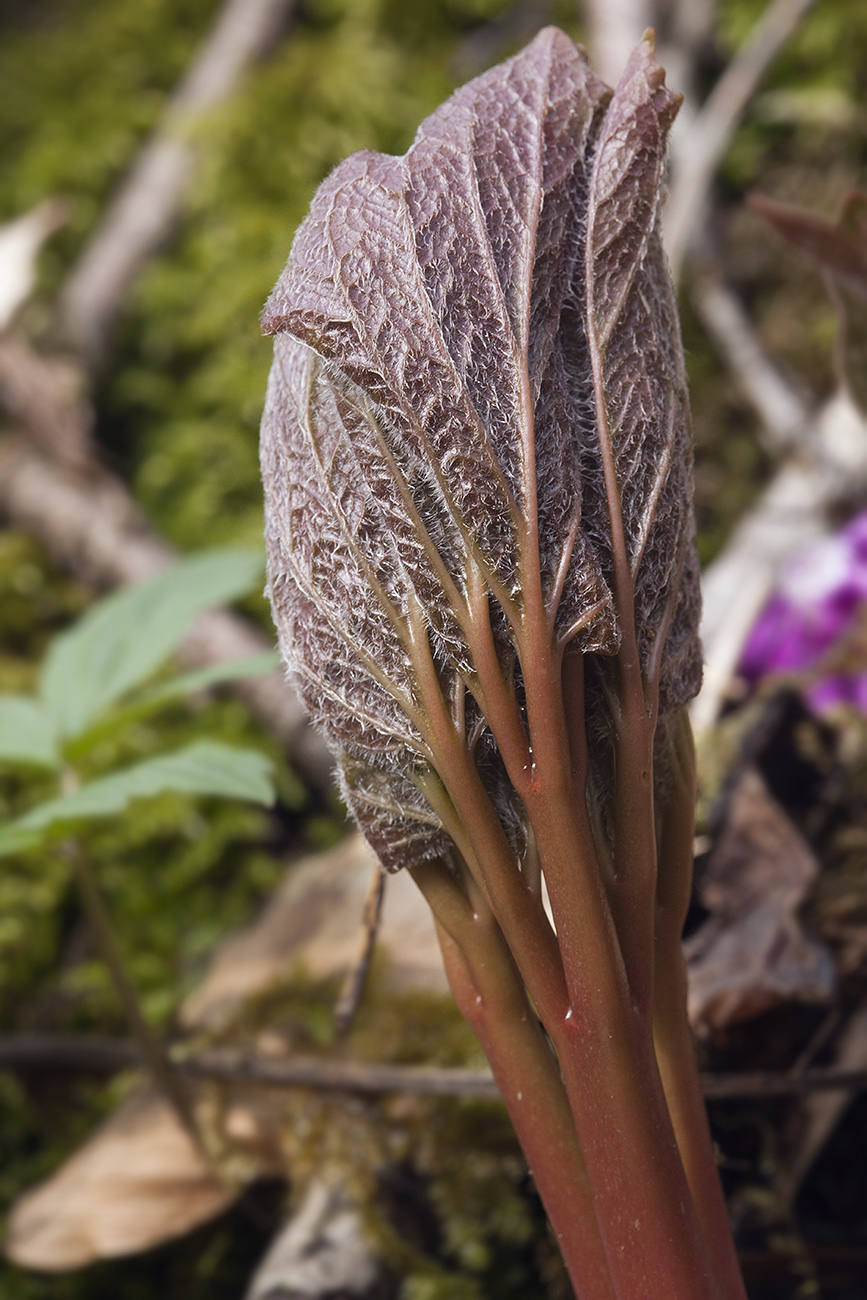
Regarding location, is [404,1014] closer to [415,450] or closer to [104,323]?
[415,450]

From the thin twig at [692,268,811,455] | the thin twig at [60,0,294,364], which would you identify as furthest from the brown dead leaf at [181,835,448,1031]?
the thin twig at [60,0,294,364]

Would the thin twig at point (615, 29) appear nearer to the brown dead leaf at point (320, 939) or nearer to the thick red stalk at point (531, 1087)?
the brown dead leaf at point (320, 939)

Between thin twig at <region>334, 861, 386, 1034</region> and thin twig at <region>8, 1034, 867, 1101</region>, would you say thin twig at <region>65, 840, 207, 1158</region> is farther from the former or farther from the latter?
A: thin twig at <region>334, 861, 386, 1034</region>

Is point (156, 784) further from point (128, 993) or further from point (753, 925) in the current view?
point (753, 925)

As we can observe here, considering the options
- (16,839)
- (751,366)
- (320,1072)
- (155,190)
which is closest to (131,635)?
(16,839)

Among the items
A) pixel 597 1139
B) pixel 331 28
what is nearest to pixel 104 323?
pixel 331 28

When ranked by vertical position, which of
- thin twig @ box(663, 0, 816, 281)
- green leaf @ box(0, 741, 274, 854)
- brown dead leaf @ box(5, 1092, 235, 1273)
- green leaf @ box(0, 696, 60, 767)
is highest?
thin twig @ box(663, 0, 816, 281)
